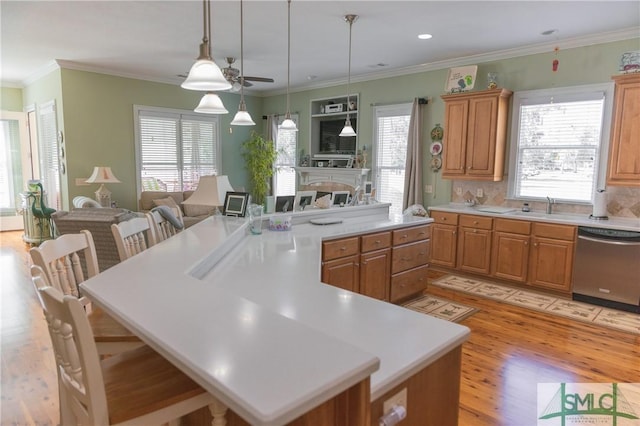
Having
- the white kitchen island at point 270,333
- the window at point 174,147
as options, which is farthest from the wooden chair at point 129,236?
the window at point 174,147

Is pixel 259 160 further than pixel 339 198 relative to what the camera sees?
Yes

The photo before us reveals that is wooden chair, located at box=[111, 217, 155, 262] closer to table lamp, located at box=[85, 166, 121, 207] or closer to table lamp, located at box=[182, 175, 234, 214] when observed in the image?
table lamp, located at box=[182, 175, 234, 214]

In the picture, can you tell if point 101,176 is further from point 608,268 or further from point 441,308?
point 608,268

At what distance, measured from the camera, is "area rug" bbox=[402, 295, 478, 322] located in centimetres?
396

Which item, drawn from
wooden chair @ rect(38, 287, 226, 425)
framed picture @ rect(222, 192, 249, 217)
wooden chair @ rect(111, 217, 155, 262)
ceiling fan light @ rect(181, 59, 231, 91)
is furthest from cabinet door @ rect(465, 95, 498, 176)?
wooden chair @ rect(38, 287, 226, 425)

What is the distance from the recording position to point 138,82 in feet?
22.9

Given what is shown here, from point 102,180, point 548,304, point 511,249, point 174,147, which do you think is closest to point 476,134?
point 511,249

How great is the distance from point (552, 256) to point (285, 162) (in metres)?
5.29

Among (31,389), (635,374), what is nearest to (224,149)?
(31,389)

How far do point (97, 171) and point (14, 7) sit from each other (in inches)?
104

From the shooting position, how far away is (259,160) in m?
8.22

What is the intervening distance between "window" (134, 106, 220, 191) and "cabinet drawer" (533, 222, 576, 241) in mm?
5689

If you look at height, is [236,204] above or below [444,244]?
above

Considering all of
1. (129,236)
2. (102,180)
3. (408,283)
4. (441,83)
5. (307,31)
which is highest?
(307,31)
